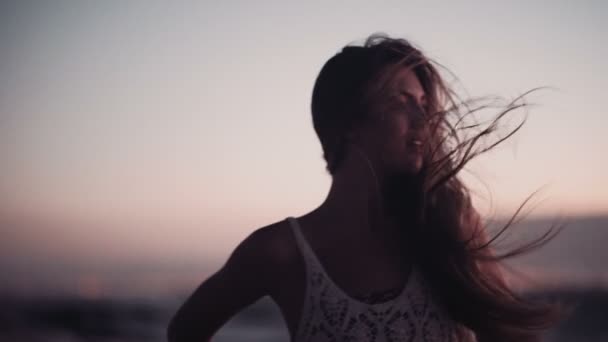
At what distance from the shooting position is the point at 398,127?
2.11 metres

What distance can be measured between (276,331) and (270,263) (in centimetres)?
1353

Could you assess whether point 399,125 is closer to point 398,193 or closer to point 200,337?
point 398,193

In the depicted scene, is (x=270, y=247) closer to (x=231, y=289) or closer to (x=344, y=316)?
(x=231, y=289)

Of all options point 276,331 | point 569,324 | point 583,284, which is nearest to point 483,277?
→ point 569,324

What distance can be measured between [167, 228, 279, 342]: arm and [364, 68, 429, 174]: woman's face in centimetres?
44

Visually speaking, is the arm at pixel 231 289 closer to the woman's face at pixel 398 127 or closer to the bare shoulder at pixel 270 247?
the bare shoulder at pixel 270 247

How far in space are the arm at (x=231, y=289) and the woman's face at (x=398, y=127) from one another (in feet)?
1.46

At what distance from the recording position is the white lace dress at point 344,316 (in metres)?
1.93

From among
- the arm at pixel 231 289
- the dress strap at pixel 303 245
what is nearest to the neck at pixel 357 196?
the dress strap at pixel 303 245

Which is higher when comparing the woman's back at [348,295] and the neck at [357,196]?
the neck at [357,196]

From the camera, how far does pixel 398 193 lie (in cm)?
215

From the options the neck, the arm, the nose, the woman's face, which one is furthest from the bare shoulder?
the nose

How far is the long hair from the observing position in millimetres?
2129

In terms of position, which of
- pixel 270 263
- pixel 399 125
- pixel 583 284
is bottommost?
pixel 583 284
